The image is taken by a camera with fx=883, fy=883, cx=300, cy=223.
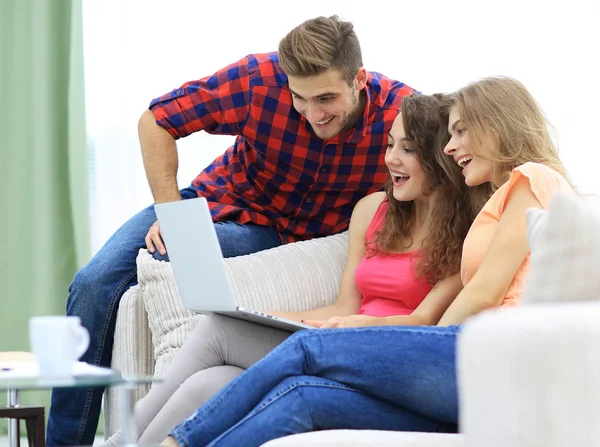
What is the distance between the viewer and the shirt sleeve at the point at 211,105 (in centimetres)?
263

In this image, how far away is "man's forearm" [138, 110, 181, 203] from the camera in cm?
273

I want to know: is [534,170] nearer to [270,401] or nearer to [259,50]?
[270,401]

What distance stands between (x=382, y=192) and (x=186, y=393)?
88 cm

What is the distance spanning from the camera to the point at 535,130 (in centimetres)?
196

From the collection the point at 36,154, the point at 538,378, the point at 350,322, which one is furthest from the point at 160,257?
the point at 538,378

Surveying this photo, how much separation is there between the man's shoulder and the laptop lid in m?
0.79

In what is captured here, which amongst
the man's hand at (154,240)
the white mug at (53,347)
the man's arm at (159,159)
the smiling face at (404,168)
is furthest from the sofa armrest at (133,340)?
the white mug at (53,347)

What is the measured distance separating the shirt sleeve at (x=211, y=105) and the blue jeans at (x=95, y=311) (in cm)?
33

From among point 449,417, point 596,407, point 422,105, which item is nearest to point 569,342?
point 596,407

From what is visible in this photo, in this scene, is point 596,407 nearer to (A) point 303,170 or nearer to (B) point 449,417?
(B) point 449,417

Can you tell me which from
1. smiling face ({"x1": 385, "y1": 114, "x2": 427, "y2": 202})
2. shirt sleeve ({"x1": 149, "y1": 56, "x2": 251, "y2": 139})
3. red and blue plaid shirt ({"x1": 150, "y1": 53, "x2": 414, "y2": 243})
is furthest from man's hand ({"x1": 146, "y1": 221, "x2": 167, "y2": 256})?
smiling face ({"x1": 385, "y1": 114, "x2": 427, "y2": 202})

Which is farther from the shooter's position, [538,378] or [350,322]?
[350,322]

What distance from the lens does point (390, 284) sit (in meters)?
2.16

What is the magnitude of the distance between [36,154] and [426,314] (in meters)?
2.21
